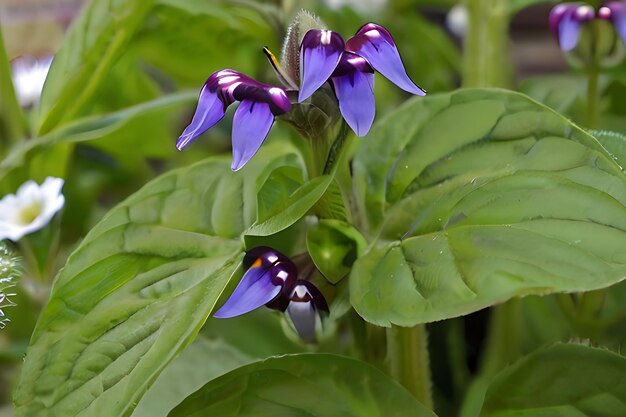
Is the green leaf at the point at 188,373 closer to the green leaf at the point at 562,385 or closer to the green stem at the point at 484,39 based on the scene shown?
the green leaf at the point at 562,385

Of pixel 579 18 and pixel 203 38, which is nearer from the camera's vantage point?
pixel 579 18

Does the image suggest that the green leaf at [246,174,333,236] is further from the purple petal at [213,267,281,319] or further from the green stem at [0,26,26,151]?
the green stem at [0,26,26,151]

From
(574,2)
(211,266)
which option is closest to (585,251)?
(211,266)

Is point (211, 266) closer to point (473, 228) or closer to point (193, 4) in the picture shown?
point (473, 228)

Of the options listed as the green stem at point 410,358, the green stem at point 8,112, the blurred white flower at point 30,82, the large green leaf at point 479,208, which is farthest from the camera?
the blurred white flower at point 30,82

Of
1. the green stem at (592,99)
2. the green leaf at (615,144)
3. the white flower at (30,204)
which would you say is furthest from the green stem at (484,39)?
the white flower at (30,204)

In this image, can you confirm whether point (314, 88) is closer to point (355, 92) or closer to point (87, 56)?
point (355, 92)

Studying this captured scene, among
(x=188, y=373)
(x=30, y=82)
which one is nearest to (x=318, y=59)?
(x=188, y=373)
